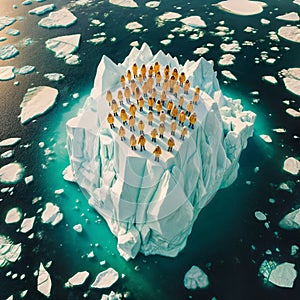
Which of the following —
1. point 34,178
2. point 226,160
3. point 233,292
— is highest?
point 226,160

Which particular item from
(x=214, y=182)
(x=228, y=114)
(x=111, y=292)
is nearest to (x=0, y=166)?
(x=111, y=292)

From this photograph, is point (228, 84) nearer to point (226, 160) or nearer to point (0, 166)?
point (226, 160)

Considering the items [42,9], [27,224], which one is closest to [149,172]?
[27,224]

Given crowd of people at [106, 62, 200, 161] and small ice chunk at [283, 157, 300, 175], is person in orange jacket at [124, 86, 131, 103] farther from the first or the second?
small ice chunk at [283, 157, 300, 175]

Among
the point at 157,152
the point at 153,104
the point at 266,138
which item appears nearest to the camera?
the point at 157,152

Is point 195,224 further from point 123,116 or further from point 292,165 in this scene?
point 292,165

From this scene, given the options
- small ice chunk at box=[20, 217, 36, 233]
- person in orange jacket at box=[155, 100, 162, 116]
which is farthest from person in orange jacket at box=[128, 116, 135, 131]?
small ice chunk at box=[20, 217, 36, 233]
